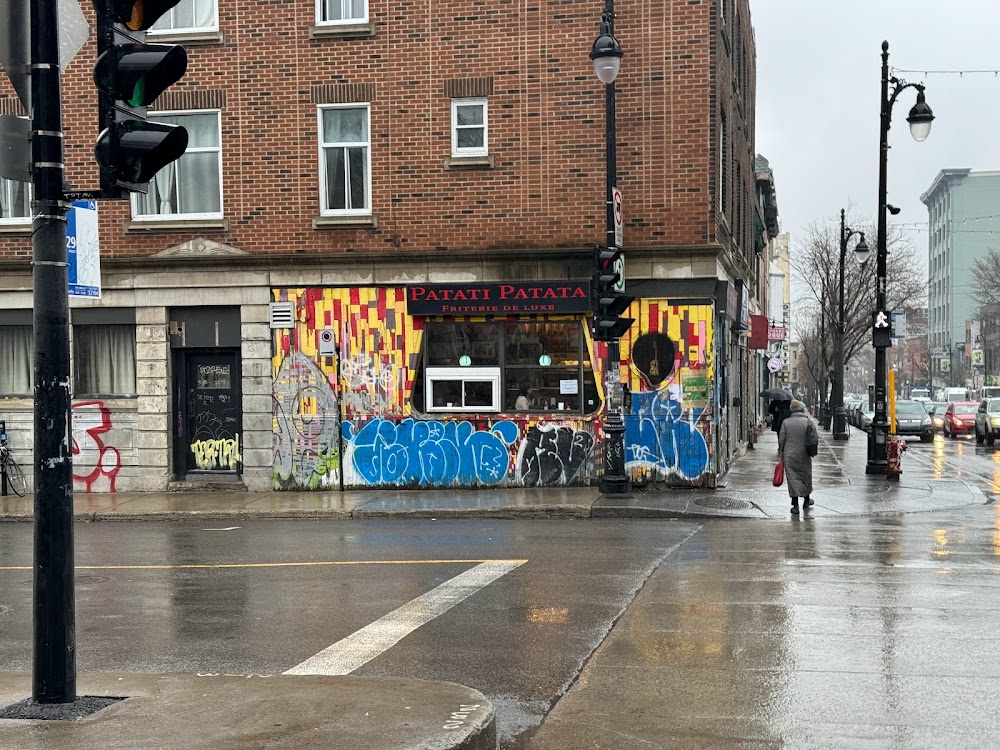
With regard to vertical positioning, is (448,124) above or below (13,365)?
above

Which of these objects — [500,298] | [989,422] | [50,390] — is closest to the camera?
[50,390]

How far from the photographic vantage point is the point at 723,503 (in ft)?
56.0

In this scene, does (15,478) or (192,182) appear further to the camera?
(15,478)

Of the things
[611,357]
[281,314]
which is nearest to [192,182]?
[281,314]

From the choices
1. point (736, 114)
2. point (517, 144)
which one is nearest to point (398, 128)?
point (517, 144)

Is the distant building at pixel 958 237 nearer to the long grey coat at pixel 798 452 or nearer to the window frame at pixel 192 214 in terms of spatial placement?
the long grey coat at pixel 798 452

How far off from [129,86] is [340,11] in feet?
47.7

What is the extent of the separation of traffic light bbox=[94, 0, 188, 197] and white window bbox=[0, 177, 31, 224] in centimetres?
1558

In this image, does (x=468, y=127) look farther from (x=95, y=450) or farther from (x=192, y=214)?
(x=95, y=450)

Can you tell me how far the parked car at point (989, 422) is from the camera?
36219mm

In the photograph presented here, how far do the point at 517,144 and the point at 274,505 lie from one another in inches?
276

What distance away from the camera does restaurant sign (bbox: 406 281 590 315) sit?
1861cm

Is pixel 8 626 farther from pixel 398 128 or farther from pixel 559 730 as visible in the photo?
pixel 398 128

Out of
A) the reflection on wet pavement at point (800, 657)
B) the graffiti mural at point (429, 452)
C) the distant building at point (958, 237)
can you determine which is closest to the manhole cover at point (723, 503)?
the graffiti mural at point (429, 452)
